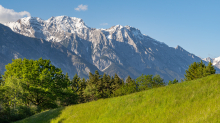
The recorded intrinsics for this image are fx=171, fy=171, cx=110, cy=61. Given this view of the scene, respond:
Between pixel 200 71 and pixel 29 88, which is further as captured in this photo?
pixel 200 71

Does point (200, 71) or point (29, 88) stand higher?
point (200, 71)

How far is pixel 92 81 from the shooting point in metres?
88.6

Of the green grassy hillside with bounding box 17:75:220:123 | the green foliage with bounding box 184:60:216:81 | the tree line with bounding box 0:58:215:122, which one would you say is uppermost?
the green foliage with bounding box 184:60:216:81

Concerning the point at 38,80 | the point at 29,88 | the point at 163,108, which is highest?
the point at 38,80

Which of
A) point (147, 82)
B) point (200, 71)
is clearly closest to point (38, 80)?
point (147, 82)

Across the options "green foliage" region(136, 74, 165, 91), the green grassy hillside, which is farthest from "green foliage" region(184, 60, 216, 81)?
the green grassy hillside

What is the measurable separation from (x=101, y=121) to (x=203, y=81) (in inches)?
387

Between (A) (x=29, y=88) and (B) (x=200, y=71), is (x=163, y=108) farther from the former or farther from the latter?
(B) (x=200, y=71)

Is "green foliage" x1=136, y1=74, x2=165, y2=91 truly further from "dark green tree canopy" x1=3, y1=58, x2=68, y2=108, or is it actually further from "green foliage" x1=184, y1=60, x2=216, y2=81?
"dark green tree canopy" x1=3, y1=58, x2=68, y2=108

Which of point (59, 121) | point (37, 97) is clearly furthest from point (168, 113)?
point (37, 97)

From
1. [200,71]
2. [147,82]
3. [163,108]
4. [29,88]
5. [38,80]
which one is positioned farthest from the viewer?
[147,82]

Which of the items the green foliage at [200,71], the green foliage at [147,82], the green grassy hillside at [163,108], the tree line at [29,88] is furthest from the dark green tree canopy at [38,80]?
the green foliage at [200,71]

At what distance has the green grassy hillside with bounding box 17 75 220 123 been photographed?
34.7 feet

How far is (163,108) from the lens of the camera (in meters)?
12.7
